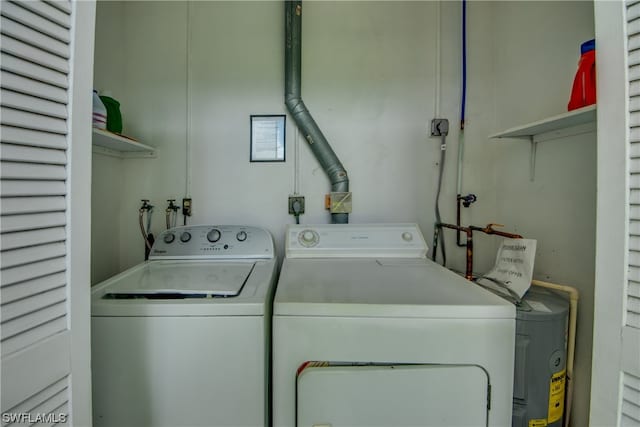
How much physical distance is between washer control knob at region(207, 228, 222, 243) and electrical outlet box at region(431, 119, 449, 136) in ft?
4.76

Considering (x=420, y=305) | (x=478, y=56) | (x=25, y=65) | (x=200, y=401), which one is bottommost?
(x=200, y=401)

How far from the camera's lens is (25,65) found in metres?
0.47

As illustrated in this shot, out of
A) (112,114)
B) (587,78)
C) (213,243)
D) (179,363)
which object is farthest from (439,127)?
(112,114)

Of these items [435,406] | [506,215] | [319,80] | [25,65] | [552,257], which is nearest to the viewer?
[25,65]

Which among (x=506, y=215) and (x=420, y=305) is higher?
(x=506, y=215)

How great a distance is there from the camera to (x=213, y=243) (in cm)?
135

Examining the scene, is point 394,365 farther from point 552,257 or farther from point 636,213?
point 552,257

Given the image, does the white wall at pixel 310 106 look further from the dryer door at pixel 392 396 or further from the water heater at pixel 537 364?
the dryer door at pixel 392 396

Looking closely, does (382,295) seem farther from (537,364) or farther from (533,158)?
(533,158)

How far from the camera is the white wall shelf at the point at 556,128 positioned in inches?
37.1

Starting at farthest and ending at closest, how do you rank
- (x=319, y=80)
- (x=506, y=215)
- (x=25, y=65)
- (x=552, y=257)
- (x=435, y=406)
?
(x=319, y=80), (x=506, y=215), (x=552, y=257), (x=435, y=406), (x=25, y=65)

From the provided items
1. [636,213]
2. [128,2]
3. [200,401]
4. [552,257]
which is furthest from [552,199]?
[128,2]

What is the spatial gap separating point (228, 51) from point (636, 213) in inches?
78.1

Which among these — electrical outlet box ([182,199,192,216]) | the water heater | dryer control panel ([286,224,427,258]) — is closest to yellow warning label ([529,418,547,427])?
the water heater
